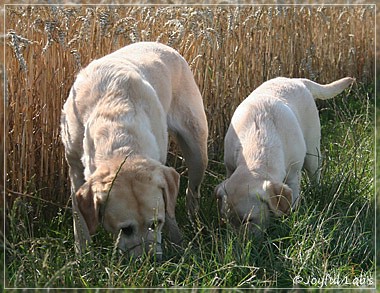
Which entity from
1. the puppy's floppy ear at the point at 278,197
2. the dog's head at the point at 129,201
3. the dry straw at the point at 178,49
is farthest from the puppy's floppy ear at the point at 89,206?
the puppy's floppy ear at the point at 278,197

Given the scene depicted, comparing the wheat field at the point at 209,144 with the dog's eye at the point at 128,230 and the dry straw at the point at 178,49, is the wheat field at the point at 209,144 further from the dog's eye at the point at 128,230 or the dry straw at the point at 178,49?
the dog's eye at the point at 128,230

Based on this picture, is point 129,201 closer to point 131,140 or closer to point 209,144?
point 131,140

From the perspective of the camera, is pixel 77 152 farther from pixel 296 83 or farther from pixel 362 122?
pixel 362 122

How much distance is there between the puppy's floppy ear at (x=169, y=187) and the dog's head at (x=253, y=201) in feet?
1.69

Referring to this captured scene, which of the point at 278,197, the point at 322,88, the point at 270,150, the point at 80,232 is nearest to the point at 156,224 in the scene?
the point at 80,232

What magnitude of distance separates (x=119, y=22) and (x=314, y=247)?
257 centimetres

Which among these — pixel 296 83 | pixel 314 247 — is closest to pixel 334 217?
pixel 314 247

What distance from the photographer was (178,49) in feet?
23.9

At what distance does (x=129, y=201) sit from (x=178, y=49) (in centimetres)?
301

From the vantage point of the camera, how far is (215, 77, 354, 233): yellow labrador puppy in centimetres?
530

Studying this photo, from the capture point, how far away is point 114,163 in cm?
470

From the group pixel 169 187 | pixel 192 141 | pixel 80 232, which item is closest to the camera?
pixel 169 187

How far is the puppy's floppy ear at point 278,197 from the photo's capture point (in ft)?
17.4

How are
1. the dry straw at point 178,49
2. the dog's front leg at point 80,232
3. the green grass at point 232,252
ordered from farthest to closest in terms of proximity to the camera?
the dry straw at point 178,49 < the dog's front leg at point 80,232 < the green grass at point 232,252
